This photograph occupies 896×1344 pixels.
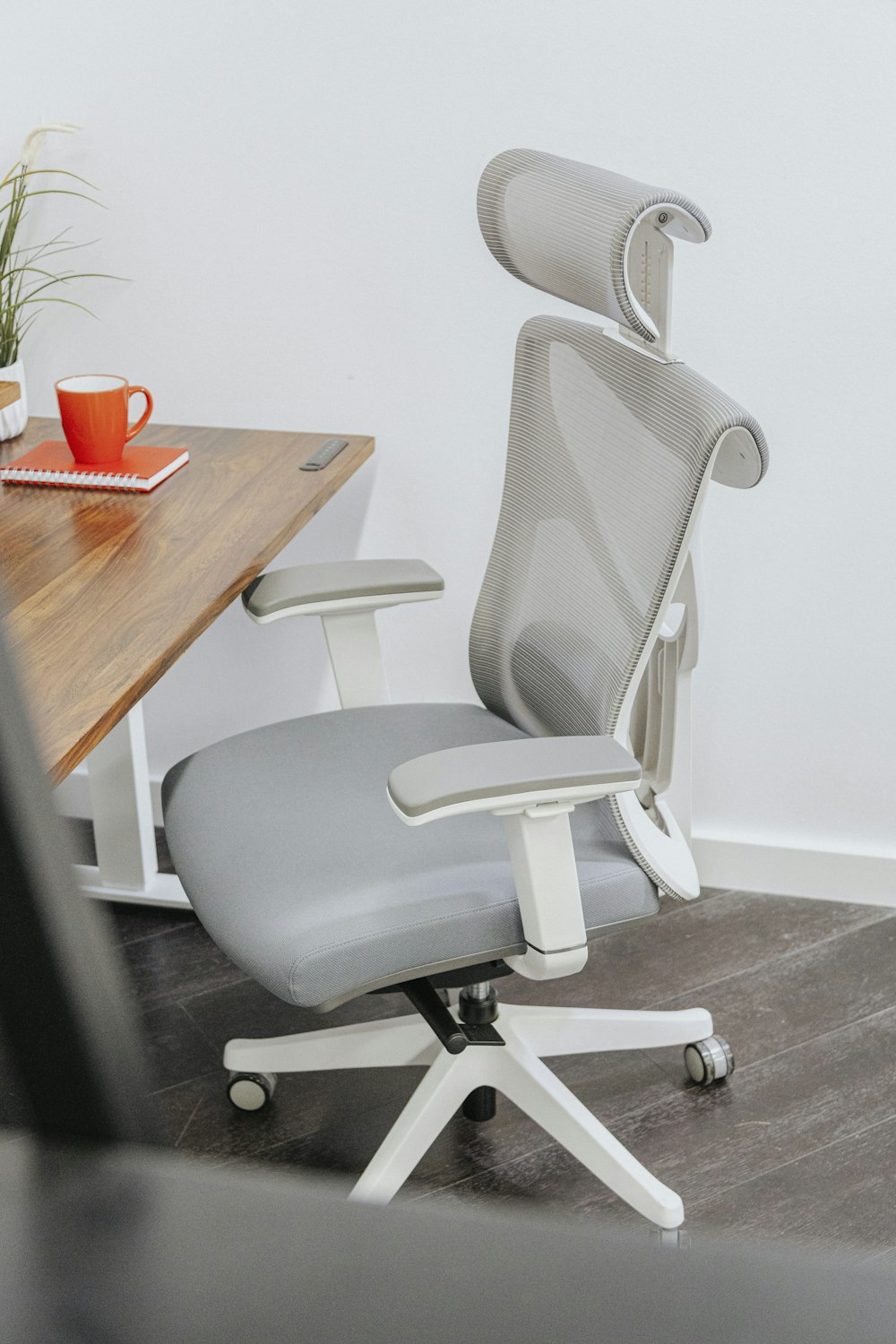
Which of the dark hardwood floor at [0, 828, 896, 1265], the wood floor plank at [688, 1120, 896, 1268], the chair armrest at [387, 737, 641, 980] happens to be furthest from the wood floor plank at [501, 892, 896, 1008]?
the chair armrest at [387, 737, 641, 980]

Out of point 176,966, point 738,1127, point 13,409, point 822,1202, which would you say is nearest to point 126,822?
point 176,966

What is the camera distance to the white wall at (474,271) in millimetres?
1848

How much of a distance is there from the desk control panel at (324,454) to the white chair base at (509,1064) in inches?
31.4

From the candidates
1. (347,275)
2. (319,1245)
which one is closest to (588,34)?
(347,275)

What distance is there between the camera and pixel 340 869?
130 cm

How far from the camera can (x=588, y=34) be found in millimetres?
1851

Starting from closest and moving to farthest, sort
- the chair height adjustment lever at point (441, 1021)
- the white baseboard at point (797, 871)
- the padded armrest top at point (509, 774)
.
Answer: the padded armrest top at point (509, 774) → the chair height adjustment lever at point (441, 1021) → the white baseboard at point (797, 871)

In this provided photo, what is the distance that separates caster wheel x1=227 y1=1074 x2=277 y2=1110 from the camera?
5.54ft

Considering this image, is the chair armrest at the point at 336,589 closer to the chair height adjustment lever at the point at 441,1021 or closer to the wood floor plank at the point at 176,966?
the chair height adjustment lever at the point at 441,1021

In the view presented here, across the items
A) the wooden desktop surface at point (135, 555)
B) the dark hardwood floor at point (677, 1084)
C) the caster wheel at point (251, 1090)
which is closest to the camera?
the wooden desktop surface at point (135, 555)

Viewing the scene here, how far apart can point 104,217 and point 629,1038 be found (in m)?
1.53

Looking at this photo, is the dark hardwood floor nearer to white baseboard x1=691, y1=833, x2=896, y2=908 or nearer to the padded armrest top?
white baseboard x1=691, y1=833, x2=896, y2=908

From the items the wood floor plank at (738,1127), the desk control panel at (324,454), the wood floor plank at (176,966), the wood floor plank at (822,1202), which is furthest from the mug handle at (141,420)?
the wood floor plank at (822,1202)

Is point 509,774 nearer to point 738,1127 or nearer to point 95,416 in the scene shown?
point 738,1127
